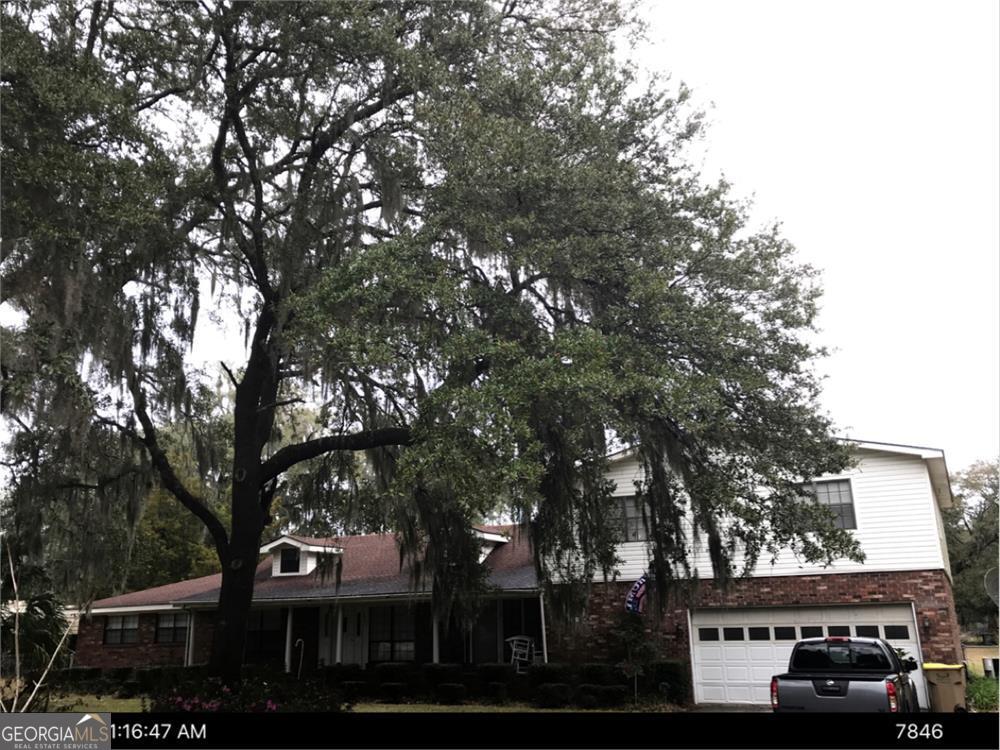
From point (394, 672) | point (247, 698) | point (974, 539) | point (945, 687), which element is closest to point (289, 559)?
point (394, 672)

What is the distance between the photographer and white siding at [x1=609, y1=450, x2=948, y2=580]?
1318cm

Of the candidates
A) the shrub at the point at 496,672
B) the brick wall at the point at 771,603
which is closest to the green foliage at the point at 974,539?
the brick wall at the point at 771,603

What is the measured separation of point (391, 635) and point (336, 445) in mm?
7158

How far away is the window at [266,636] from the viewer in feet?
57.7

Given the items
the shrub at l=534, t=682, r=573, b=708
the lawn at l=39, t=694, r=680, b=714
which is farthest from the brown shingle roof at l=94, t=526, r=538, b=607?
the lawn at l=39, t=694, r=680, b=714

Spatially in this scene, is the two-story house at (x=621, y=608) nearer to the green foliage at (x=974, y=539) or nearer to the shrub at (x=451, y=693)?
the shrub at (x=451, y=693)

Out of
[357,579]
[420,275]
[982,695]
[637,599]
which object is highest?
[420,275]

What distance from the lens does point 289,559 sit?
18.3m

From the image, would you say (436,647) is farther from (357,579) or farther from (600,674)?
(600,674)

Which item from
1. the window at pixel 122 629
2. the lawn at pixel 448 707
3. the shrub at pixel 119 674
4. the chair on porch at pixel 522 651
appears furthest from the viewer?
the window at pixel 122 629

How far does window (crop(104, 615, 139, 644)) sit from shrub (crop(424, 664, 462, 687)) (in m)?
7.75

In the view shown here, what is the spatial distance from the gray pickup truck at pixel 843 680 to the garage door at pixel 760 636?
3.63 meters

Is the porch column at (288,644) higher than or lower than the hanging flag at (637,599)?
lower

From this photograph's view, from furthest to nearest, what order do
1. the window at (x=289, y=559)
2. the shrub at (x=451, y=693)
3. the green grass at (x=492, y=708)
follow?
the window at (x=289, y=559) → the shrub at (x=451, y=693) → the green grass at (x=492, y=708)
